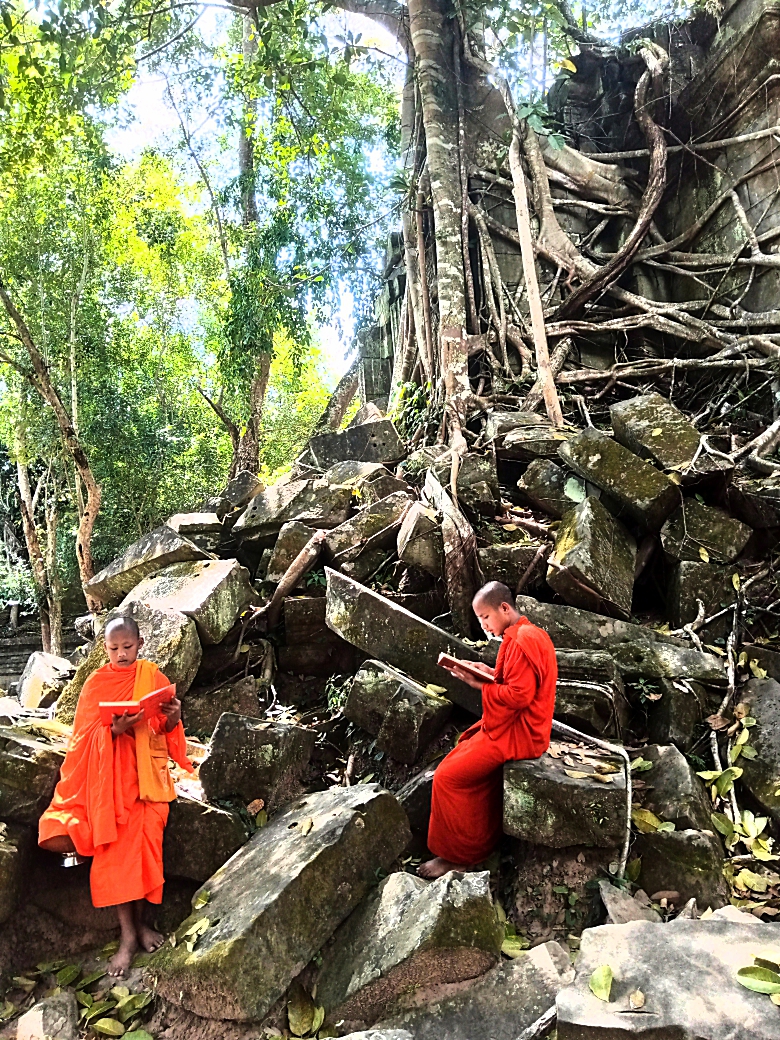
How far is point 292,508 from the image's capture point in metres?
5.32

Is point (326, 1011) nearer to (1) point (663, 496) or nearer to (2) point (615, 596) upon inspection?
(2) point (615, 596)

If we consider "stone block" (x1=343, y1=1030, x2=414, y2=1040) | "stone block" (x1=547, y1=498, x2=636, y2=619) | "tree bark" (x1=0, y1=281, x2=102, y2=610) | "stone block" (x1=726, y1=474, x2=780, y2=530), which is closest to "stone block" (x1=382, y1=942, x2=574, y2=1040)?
"stone block" (x1=343, y1=1030, x2=414, y2=1040)

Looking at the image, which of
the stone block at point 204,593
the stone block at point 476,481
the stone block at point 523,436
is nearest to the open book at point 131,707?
the stone block at point 204,593

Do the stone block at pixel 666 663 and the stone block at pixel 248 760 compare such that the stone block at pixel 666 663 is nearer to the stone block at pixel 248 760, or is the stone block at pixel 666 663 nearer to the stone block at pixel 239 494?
the stone block at pixel 248 760

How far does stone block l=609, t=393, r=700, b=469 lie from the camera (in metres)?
4.65

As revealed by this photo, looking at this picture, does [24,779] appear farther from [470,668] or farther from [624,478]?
[624,478]

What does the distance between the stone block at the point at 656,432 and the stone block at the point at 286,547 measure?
2403 millimetres

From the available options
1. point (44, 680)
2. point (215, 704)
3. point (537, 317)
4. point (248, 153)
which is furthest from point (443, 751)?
point (248, 153)

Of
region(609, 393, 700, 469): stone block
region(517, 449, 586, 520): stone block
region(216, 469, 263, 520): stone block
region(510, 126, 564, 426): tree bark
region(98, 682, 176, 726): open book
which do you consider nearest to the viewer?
region(98, 682, 176, 726): open book

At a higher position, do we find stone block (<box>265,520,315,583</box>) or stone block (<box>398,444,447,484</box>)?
stone block (<box>398,444,447,484</box>)

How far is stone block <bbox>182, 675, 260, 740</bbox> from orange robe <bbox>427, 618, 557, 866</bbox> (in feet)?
5.22

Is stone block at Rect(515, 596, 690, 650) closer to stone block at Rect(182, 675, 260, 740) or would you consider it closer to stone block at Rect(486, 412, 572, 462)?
stone block at Rect(486, 412, 572, 462)

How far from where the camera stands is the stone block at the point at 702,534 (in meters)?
4.32

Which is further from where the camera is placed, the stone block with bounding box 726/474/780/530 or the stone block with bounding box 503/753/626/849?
the stone block with bounding box 726/474/780/530
